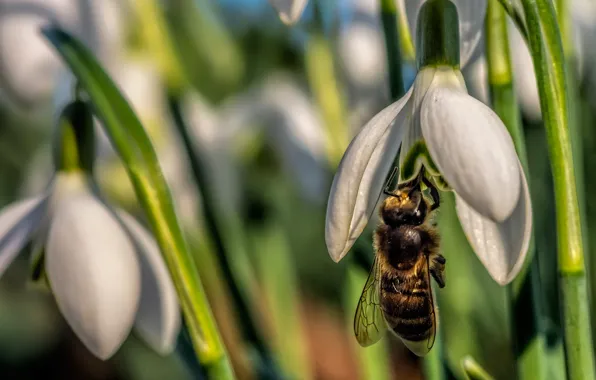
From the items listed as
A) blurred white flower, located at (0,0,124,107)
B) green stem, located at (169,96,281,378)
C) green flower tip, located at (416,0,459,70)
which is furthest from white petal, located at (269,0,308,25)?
blurred white flower, located at (0,0,124,107)

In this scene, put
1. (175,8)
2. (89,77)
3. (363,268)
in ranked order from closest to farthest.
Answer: (89,77) < (363,268) < (175,8)

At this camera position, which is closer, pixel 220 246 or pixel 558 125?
pixel 558 125

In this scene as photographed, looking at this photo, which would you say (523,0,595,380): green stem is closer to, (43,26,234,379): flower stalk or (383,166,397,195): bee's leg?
(383,166,397,195): bee's leg

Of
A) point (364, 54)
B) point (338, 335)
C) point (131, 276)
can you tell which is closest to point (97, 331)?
point (131, 276)

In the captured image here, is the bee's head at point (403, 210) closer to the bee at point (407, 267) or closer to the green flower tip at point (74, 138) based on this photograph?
the bee at point (407, 267)

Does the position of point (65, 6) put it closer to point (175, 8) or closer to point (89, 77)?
point (89, 77)

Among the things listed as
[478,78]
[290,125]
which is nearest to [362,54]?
[290,125]

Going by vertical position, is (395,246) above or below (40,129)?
below

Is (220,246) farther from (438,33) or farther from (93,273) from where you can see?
(438,33)

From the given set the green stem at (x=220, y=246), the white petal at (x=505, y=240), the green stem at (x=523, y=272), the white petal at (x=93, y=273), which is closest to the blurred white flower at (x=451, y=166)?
the white petal at (x=505, y=240)
